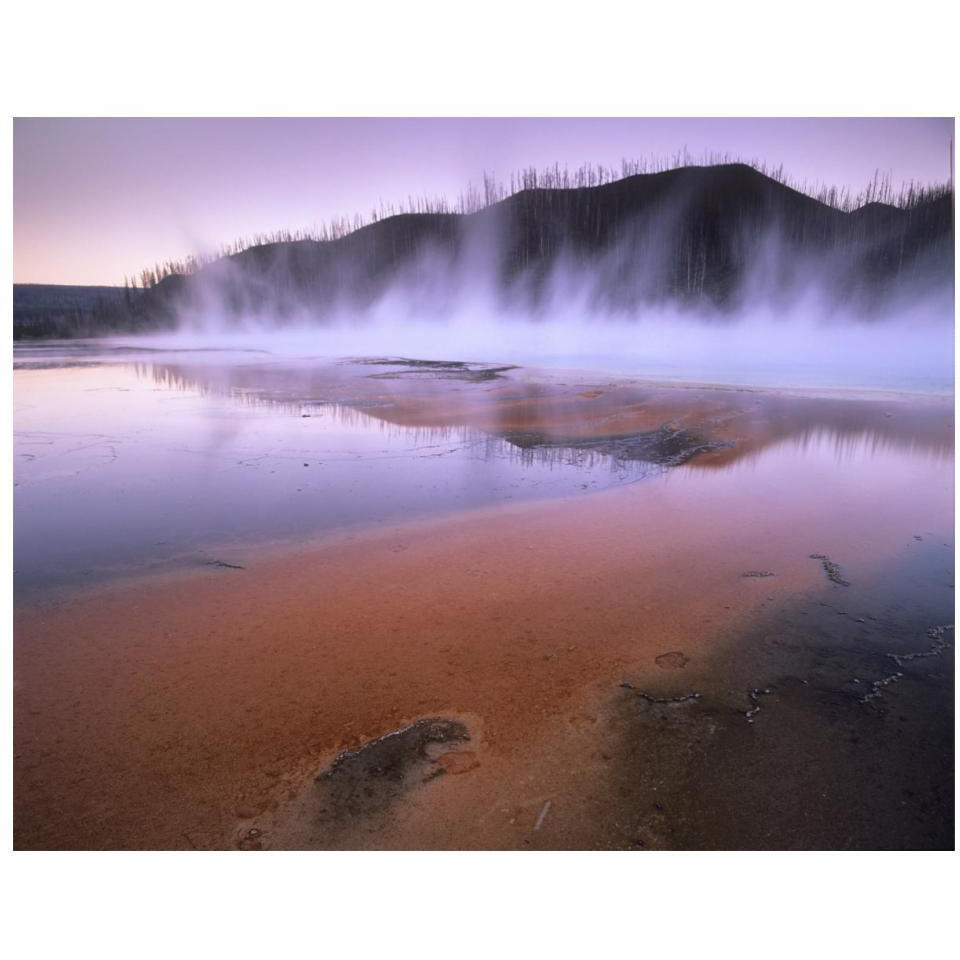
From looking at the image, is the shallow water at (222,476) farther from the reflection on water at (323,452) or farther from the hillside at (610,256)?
the hillside at (610,256)

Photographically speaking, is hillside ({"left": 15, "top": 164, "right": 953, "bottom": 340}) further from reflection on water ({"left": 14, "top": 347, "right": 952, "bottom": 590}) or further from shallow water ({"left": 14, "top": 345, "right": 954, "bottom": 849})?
shallow water ({"left": 14, "top": 345, "right": 954, "bottom": 849})

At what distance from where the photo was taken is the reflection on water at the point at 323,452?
9.84 feet

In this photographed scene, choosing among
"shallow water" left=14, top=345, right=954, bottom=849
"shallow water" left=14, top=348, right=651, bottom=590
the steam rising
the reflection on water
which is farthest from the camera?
the steam rising

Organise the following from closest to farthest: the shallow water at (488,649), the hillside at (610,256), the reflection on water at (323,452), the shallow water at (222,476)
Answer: the shallow water at (488,649), the shallow water at (222,476), the reflection on water at (323,452), the hillside at (610,256)

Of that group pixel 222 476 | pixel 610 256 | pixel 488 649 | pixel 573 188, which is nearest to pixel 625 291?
pixel 610 256

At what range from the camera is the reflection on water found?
3000 millimetres

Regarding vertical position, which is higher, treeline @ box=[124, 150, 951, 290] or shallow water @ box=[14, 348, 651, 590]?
treeline @ box=[124, 150, 951, 290]

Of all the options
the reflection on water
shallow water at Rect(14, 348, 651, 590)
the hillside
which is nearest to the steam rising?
the hillside

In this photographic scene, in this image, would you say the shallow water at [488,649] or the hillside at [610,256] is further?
the hillside at [610,256]

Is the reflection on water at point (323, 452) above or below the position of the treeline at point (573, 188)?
below

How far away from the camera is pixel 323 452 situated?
4445 millimetres

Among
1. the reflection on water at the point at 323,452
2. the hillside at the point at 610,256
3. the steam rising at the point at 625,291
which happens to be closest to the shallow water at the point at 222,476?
the reflection on water at the point at 323,452

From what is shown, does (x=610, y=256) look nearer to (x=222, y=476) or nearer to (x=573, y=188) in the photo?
(x=573, y=188)

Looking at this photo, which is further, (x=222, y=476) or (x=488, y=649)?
(x=222, y=476)
